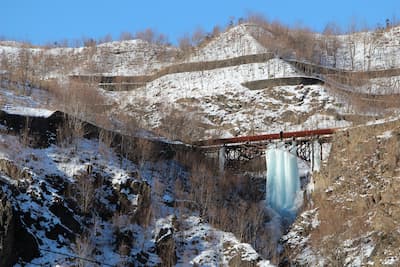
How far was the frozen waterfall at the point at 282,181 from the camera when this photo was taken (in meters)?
32.5

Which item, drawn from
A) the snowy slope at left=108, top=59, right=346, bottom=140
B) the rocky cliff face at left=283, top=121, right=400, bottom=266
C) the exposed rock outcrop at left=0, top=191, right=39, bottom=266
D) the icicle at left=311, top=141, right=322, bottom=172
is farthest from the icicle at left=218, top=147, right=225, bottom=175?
the exposed rock outcrop at left=0, top=191, right=39, bottom=266

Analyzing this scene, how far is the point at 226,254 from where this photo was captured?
79.2 ft

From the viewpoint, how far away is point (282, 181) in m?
33.0

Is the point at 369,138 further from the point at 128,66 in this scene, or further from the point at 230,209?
the point at 128,66

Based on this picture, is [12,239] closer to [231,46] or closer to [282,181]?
[282,181]

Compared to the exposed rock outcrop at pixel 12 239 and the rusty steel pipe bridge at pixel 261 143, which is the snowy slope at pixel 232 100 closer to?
the rusty steel pipe bridge at pixel 261 143

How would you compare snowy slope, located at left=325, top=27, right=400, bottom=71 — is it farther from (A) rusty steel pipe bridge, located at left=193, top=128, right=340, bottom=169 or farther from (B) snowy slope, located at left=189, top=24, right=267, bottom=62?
(A) rusty steel pipe bridge, located at left=193, top=128, right=340, bottom=169

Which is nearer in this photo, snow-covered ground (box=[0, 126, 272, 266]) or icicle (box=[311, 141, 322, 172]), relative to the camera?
snow-covered ground (box=[0, 126, 272, 266])

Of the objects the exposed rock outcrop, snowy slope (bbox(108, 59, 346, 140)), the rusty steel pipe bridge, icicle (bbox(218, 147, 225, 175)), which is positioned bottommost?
the exposed rock outcrop

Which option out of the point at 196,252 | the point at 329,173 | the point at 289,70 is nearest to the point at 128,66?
the point at 289,70

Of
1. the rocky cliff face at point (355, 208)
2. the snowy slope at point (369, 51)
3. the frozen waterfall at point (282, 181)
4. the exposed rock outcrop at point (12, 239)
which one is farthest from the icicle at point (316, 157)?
the snowy slope at point (369, 51)

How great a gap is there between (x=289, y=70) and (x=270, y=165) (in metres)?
18.1

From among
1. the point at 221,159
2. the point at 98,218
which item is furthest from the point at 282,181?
the point at 98,218

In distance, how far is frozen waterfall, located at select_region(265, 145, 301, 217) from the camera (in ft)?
107
